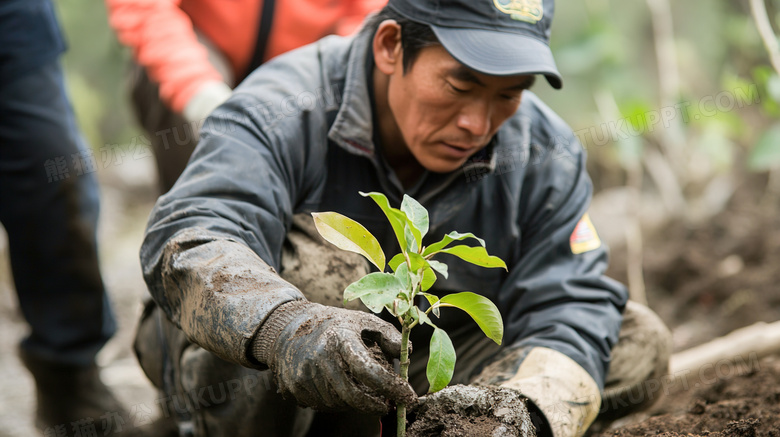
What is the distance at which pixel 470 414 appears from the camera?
A: 1.37 m

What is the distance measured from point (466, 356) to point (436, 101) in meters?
0.70

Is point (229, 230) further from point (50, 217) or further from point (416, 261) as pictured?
point (50, 217)

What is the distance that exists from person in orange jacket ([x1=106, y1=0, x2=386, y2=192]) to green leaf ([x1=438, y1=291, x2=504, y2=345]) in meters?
1.29

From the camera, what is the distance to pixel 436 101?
1.72 m

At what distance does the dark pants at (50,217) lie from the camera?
91.9 inches

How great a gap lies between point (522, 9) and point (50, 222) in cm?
161

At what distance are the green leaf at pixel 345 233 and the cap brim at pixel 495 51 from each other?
53 cm

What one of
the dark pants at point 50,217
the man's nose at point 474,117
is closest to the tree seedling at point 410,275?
the man's nose at point 474,117

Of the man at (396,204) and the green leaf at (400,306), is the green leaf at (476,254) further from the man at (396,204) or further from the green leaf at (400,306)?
the man at (396,204)

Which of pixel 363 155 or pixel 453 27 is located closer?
pixel 453 27

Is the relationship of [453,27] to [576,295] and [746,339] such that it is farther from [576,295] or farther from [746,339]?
[746,339]

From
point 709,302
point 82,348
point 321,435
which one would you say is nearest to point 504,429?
point 321,435

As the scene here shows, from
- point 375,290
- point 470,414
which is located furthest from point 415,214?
point 470,414

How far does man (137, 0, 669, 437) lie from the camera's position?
4.95 ft
